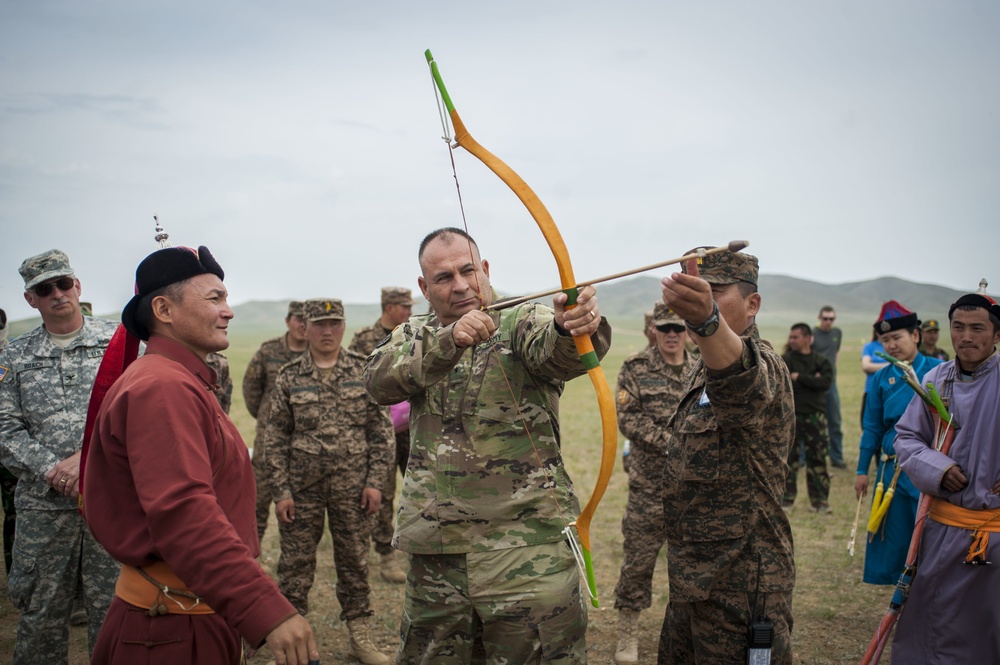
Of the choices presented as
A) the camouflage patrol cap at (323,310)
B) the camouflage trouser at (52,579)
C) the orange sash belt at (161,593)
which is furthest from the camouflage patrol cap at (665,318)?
the orange sash belt at (161,593)

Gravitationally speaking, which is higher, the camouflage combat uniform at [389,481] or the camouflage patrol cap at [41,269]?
the camouflage patrol cap at [41,269]

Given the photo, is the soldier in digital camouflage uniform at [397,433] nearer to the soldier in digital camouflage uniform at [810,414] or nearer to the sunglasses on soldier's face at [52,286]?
the sunglasses on soldier's face at [52,286]

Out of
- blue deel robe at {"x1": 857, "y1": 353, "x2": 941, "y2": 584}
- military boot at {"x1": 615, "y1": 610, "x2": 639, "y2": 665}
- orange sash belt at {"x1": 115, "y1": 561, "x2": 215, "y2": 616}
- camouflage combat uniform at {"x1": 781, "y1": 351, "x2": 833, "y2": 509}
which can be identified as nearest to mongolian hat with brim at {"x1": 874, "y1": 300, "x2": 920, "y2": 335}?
blue deel robe at {"x1": 857, "y1": 353, "x2": 941, "y2": 584}

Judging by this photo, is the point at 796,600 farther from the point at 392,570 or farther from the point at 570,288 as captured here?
the point at 570,288

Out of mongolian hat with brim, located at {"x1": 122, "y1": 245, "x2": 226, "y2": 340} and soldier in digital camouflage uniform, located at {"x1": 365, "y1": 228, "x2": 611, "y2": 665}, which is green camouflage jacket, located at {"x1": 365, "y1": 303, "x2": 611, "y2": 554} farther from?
mongolian hat with brim, located at {"x1": 122, "y1": 245, "x2": 226, "y2": 340}

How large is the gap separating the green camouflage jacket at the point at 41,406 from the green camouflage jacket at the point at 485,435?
244 centimetres

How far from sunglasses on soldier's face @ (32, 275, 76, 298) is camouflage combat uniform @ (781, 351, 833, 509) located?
8.46 m

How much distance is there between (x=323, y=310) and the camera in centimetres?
612

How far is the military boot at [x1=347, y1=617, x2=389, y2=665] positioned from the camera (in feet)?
18.1

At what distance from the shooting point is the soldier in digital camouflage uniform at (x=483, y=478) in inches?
123

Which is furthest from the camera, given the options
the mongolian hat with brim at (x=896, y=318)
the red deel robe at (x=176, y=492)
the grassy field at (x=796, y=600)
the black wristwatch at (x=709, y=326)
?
the mongolian hat with brim at (x=896, y=318)

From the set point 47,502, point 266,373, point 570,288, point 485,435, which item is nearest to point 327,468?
point 47,502

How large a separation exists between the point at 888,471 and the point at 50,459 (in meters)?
6.26

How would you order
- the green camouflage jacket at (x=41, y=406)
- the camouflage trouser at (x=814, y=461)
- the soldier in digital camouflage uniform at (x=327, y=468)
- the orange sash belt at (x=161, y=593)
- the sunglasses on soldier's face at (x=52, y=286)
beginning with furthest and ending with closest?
the camouflage trouser at (x=814, y=461), the soldier in digital camouflage uniform at (x=327, y=468), the sunglasses on soldier's face at (x=52, y=286), the green camouflage jacket at (x=41, y=406), the orange sash belt at (x=161, y=593)
